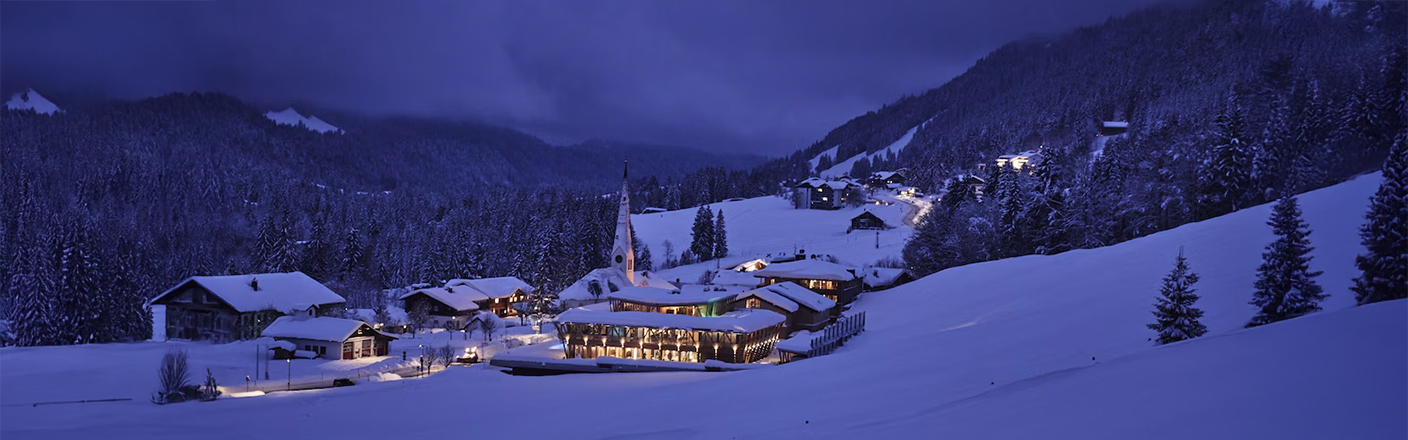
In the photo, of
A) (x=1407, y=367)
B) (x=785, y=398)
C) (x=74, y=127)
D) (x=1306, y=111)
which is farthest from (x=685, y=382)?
(x=74, y=127)

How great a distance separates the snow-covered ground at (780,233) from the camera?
74875 millimetres

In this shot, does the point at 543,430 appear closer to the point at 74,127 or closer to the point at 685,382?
the point at 685,382

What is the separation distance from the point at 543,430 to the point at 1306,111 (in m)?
66.0

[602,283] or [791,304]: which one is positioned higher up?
[602,283]

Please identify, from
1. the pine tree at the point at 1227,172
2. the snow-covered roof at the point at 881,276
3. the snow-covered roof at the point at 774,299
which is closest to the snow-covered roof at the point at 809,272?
the snow-covered roof at the point at 881,276

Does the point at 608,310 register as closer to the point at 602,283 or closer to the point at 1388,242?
the point at 602,283

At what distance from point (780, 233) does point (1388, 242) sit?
233 ft

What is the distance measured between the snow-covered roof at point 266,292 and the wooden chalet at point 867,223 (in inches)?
2270

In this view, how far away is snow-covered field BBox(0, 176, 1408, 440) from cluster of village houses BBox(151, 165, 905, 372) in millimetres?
5671

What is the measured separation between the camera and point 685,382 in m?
24.9

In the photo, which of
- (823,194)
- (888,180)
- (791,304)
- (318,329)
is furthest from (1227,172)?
(888,180)

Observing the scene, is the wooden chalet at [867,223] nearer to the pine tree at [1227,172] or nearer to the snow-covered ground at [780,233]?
the snow-covered ground at [780,233]

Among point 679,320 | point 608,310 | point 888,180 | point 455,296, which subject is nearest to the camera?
point 679,320

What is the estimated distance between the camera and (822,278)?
164 ft
